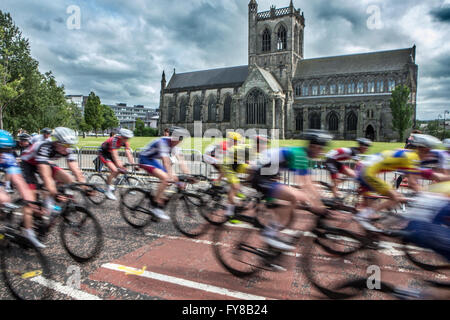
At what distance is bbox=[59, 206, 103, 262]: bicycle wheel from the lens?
14.1 feet

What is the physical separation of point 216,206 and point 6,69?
35892 mm

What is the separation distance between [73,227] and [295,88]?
5739cm

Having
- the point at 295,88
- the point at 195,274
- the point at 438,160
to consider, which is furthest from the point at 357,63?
the point at 195,274

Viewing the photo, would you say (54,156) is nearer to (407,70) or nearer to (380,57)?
(407,70)

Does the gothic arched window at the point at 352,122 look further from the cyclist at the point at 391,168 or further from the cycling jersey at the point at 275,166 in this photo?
the cycling jersey at the point at 275,166

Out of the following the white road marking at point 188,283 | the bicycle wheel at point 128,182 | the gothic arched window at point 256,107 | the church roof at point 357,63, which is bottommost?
the white road marking at point 188,283

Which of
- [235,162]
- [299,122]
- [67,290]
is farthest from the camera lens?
[299,122]

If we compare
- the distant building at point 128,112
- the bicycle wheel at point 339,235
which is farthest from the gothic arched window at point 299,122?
the distant building at point 128,112

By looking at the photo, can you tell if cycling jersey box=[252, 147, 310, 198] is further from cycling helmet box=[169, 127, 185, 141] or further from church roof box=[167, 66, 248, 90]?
church roof box=[167, 66, 248, 90]

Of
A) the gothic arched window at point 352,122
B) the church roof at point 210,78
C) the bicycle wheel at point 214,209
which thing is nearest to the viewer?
the bicycle wheel at point 214,209

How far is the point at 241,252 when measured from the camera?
14.1ft

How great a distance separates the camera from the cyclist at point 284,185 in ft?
13.0

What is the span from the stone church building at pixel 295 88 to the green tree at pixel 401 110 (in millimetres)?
2278

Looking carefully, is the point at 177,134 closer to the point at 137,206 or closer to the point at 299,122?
the point at 137,206
